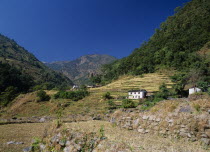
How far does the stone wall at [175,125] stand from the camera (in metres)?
6.07

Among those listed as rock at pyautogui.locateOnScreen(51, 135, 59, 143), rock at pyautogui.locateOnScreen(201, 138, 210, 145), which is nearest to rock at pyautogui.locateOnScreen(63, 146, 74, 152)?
rock at pyautogui.locateOnScreen(51, 135, 59, 143)

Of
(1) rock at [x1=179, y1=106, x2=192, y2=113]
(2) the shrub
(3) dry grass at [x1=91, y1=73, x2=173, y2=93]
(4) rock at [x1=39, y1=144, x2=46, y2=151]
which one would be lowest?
(4) rock at [x1=39, y1=144, x2=46, y2=151]

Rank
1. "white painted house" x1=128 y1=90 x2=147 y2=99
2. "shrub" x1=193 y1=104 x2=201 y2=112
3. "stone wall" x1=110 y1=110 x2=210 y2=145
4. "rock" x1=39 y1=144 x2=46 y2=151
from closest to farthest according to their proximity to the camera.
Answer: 1. "stone wall" x1=110 y1=110 x2=210 y2=145
2. "shrub" x1=193 y1=104 x2=201 y2=112
3. "rock" x1=39 y1=144 x2=46 y2=151
4. "white painted house" x1=128 y1=90 x2=147 y2=99

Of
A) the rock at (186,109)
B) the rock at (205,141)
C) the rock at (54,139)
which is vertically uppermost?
the rock at (186,109)

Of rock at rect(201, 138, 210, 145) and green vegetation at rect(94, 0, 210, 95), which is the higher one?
green vegetation at rect(94, 0, 210, 95)

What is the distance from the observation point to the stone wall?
6066mm

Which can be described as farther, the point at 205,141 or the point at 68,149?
the point at 68,149

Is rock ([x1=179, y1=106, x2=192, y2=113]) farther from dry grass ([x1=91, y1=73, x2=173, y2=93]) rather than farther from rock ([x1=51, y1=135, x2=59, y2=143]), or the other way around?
dry grass ([x1=91, y1=73, x2=173, y2=93])

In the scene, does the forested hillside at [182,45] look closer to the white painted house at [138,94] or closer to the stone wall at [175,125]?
the white painted house at [138,94]

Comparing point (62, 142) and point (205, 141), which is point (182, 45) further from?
point (62, 142)

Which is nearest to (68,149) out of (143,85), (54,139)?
(54,139)

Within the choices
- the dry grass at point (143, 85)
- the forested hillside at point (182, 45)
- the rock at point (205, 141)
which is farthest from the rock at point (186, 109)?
the forested hillside at point (182, 45)

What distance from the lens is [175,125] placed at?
688cm

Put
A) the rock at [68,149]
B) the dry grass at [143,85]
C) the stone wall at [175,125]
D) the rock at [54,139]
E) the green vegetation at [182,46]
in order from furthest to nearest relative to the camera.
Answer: the green vegetation at [182,46] < the dry grass at [143,85] < the rock at [54,139] < the rock at [68,149] < the stone wall at [175,125]
